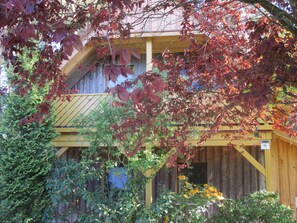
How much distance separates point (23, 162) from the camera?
8.41m

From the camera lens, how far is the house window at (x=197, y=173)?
34.6 feet

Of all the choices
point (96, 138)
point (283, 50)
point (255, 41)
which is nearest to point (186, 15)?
point (255, 41)

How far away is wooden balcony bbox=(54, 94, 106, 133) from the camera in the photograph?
973 cm

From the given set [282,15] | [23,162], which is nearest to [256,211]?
[282,15]

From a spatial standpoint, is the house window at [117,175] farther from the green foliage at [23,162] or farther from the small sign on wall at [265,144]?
the small sign on wall at [265,144]

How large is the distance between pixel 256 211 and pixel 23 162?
4.84m

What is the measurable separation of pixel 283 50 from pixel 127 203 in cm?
454

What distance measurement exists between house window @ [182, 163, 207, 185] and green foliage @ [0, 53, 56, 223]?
12.5ft

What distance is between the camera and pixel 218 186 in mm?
10398

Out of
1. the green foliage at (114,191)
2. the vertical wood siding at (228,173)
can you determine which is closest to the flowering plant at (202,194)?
the green foliage at (114,191)

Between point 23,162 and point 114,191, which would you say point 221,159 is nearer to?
point 114,191

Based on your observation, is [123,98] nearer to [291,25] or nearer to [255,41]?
[291,25]

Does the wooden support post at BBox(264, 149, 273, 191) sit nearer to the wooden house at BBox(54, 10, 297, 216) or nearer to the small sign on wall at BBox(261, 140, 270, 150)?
the small sign on wall at BBox(261, 140, 270, 150)

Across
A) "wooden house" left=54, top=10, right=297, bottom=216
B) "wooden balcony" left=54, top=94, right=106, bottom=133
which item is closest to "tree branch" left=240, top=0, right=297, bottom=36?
"wooden house" left=54, top=10, right=297, bottom=216
